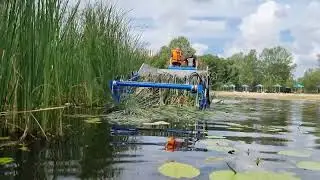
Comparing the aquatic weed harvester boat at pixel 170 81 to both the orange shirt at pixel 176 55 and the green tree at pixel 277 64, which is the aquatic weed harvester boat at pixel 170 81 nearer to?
the orange shirt at pixel 176 55

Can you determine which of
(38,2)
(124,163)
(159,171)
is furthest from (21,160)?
(38,2)

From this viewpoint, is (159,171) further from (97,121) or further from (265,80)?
(265,80)

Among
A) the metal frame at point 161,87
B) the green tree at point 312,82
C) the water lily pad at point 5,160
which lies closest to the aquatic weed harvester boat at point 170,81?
the metal frame at point 161,87

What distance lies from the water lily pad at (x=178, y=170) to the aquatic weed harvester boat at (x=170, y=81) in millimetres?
6153

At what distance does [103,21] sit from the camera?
11.8 m

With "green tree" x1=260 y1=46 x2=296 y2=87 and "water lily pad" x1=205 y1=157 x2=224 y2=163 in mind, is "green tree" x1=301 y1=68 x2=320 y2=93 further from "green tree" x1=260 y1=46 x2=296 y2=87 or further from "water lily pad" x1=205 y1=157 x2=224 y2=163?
"water lily pad" x1=205 y1=157 x2=224 y2=163

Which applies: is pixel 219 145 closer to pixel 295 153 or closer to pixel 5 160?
pixel 295 153

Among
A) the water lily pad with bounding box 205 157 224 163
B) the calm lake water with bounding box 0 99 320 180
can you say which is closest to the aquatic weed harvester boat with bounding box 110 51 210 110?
the calm lake water with bounding box 0 99 320 180

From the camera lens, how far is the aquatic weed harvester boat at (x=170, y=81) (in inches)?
421

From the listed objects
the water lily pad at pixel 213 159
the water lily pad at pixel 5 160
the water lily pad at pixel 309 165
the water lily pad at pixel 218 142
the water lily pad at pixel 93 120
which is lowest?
the water lily pad at pixel 309 165

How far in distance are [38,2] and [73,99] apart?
5.39 metres

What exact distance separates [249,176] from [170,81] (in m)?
8.33

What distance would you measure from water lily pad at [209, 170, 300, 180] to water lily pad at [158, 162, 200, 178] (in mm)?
162

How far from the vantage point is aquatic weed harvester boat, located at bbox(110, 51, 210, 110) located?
35.1ft
